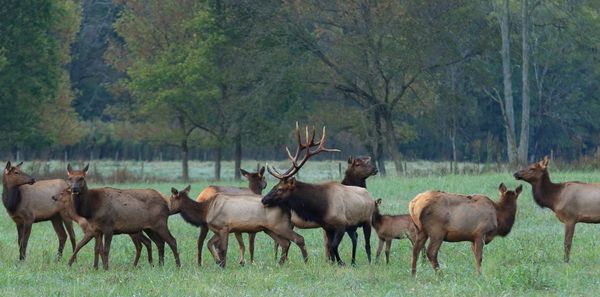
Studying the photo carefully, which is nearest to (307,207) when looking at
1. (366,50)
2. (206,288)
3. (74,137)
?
(206,288)

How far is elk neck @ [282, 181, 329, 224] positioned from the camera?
52.2ft

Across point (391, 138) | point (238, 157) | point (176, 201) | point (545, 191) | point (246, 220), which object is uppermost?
point (391, 138)

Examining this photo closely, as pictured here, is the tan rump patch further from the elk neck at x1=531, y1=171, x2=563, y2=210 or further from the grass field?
the elk neck at x1=531, y1=171, x2=563, y2=210

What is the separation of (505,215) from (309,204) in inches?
110

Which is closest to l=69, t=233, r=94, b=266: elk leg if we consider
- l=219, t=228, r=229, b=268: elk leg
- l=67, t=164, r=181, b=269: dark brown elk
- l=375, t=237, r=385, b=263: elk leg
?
l=67, t=164, r=181, b=269: dark brown elk

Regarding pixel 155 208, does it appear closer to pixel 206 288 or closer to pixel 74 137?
pixel 206 288

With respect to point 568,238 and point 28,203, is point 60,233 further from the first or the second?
point 568,238

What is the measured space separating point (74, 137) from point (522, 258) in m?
37.7

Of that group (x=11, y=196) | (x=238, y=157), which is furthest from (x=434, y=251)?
(x=238, y=157)

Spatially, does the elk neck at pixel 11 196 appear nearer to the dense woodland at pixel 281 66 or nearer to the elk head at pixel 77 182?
the elk head at pixel 77 182

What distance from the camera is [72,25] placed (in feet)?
166

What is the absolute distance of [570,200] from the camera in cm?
1597

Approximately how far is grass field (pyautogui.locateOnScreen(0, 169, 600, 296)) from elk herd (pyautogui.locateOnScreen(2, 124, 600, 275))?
32 cm

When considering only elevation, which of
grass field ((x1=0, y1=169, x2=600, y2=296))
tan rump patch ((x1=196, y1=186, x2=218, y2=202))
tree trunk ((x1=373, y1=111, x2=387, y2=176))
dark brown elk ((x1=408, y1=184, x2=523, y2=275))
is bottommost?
grass field ((x1=0, y1=169, x2=600, y2=296))
